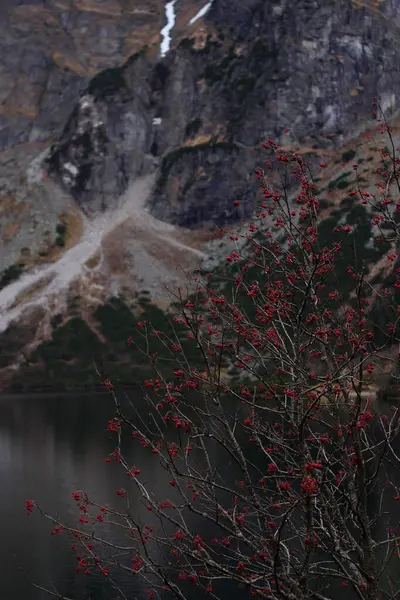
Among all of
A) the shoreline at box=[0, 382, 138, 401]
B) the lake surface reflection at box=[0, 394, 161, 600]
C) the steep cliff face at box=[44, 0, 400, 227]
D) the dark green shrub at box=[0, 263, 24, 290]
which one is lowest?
the shoreline at box=[0, 382, 138, 401]

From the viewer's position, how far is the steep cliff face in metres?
179

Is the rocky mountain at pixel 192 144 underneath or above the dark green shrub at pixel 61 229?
above

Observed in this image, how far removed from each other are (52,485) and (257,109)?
153525mm

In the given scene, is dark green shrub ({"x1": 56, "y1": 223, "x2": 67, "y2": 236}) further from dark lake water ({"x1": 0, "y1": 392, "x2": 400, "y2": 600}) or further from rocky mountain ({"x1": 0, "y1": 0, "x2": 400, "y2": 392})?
dark lake water ({"x1": 0, "y1": 392, "x2": 400, "y2": 600})

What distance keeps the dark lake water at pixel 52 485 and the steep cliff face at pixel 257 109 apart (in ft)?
344

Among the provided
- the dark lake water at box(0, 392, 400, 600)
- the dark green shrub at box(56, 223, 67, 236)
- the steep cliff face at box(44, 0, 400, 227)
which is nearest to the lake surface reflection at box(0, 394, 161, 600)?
the dark lake water at box(0, 392, 400, 600)

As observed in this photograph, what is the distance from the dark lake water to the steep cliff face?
104945 millimetres

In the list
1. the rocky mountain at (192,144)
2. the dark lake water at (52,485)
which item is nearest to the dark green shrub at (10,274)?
the rocky mountain at (192,144)

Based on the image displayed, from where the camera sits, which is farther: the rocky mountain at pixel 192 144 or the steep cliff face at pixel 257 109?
the steep cliff face at pixel 257 109

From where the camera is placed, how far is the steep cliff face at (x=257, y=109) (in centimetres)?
17925

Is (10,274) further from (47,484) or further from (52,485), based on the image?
(52,485)

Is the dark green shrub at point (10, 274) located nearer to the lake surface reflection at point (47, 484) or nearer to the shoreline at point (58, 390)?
the shoreline at point (58, 390)

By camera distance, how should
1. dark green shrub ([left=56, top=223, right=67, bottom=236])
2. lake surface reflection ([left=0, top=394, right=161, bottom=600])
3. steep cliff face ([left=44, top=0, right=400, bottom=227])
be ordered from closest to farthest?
lake surface reflection ([left=0, top=394, right=161, bottom=600])
dark green shrub ([left=56, top=223, right=67, bottom=236])
steep cliff face ([left=44, top=0, right=400, bottom=227])

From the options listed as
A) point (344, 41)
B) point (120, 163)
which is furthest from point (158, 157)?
point (344, 41)
